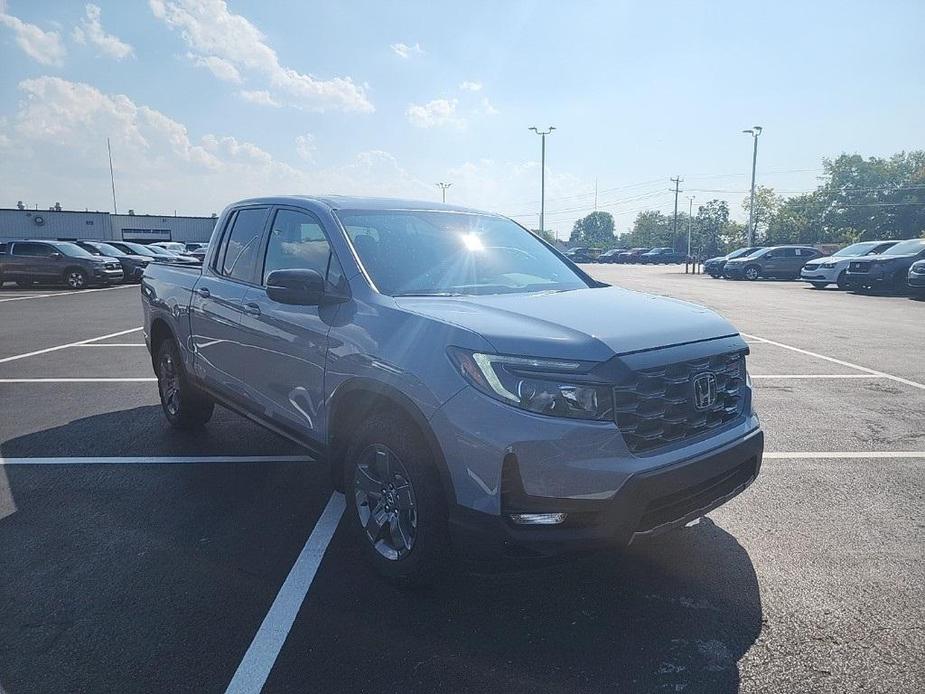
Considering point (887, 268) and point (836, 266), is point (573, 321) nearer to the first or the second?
point (887, 268)

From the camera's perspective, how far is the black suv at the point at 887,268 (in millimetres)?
20906

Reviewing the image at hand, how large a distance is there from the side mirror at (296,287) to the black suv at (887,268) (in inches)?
896

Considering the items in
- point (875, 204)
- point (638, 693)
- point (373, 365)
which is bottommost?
point (638, 693)

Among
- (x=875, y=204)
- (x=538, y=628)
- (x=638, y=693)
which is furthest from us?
(x=875, y=204)

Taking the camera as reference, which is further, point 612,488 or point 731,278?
point 731,278

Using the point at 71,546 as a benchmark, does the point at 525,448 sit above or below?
above

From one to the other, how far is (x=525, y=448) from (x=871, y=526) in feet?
8.71

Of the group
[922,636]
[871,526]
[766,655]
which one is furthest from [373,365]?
[871,526]

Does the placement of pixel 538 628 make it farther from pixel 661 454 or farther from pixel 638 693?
pixel 661 454

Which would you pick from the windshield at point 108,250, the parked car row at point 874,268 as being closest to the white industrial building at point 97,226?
the windshield at point 108,250

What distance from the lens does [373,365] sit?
3.11m

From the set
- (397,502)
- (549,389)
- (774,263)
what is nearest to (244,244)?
(397,502)

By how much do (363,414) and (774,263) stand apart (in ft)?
106

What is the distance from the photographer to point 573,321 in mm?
2986
